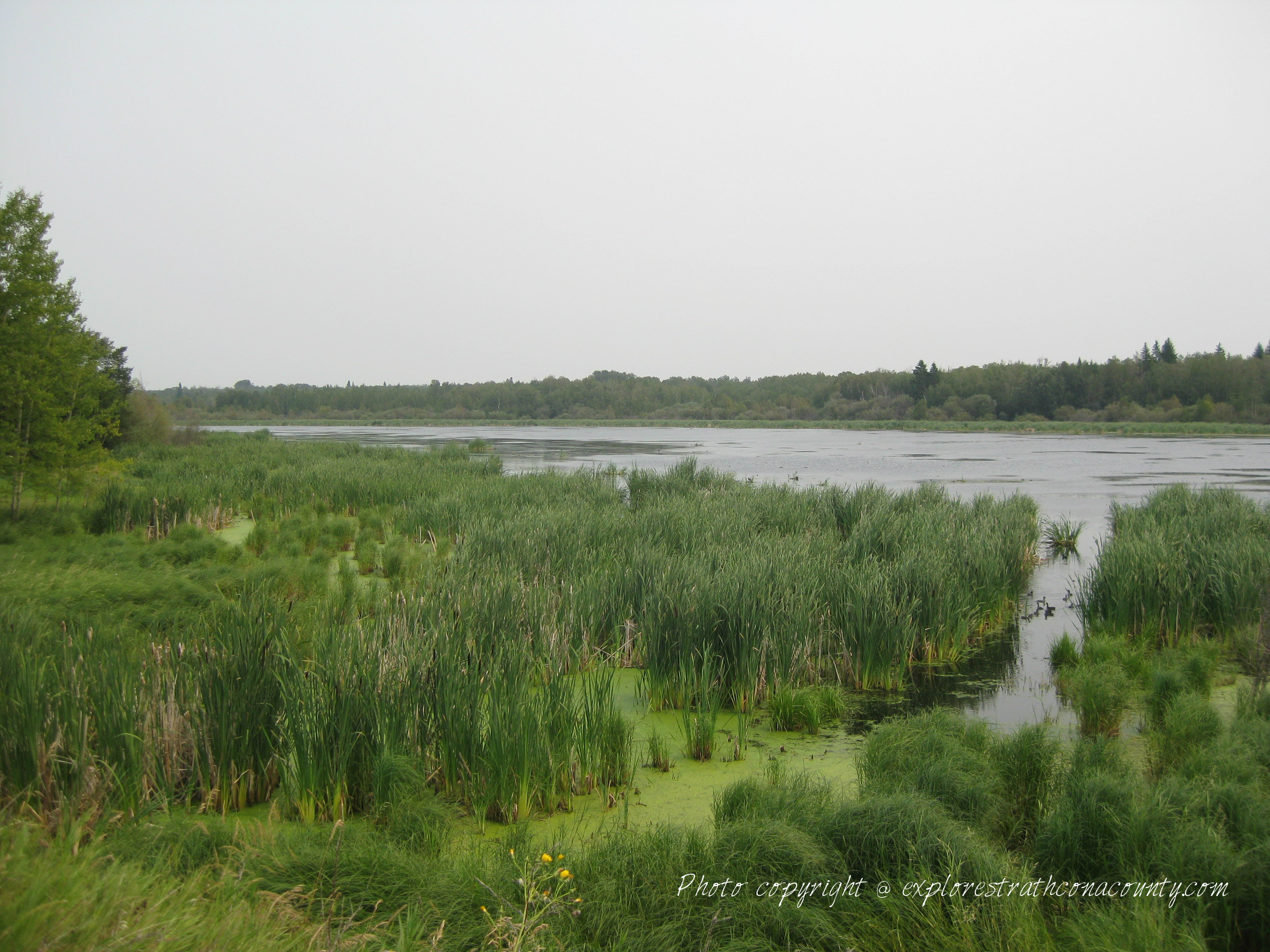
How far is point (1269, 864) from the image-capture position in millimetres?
3066

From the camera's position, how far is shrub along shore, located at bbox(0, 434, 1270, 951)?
2982 millimetres

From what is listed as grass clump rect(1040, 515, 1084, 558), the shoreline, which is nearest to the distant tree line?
the shoreline

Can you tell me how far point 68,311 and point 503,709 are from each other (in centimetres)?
1409

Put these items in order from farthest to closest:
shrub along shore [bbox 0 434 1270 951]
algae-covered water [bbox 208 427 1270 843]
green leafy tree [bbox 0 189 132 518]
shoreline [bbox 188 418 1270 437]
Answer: shoreline [bbox 188 418 1270 437] → green leafy tree [bbox 0 189 132 518] → algae-covered water [bbox 208 427 1270 843] → shrub along shore [bbox 0 434 1270 951]

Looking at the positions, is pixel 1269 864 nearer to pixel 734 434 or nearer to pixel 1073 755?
pixel 1073 755

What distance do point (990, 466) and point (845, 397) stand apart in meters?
74.6

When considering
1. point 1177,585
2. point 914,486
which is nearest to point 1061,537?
point 1177,585

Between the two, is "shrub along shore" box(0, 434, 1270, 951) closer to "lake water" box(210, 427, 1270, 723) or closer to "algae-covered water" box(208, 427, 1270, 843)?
"algae-covered water" box(208, 427, 1270, 843)

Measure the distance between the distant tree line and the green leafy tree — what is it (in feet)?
132

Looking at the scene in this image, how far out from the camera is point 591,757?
472 cm

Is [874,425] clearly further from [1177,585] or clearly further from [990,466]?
[1177,585]

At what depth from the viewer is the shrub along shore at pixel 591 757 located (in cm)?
298

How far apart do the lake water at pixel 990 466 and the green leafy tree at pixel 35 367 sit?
35.1 feet

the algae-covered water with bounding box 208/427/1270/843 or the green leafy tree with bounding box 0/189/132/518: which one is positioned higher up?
the green leafy tree with bounding box 0/189/132/518
